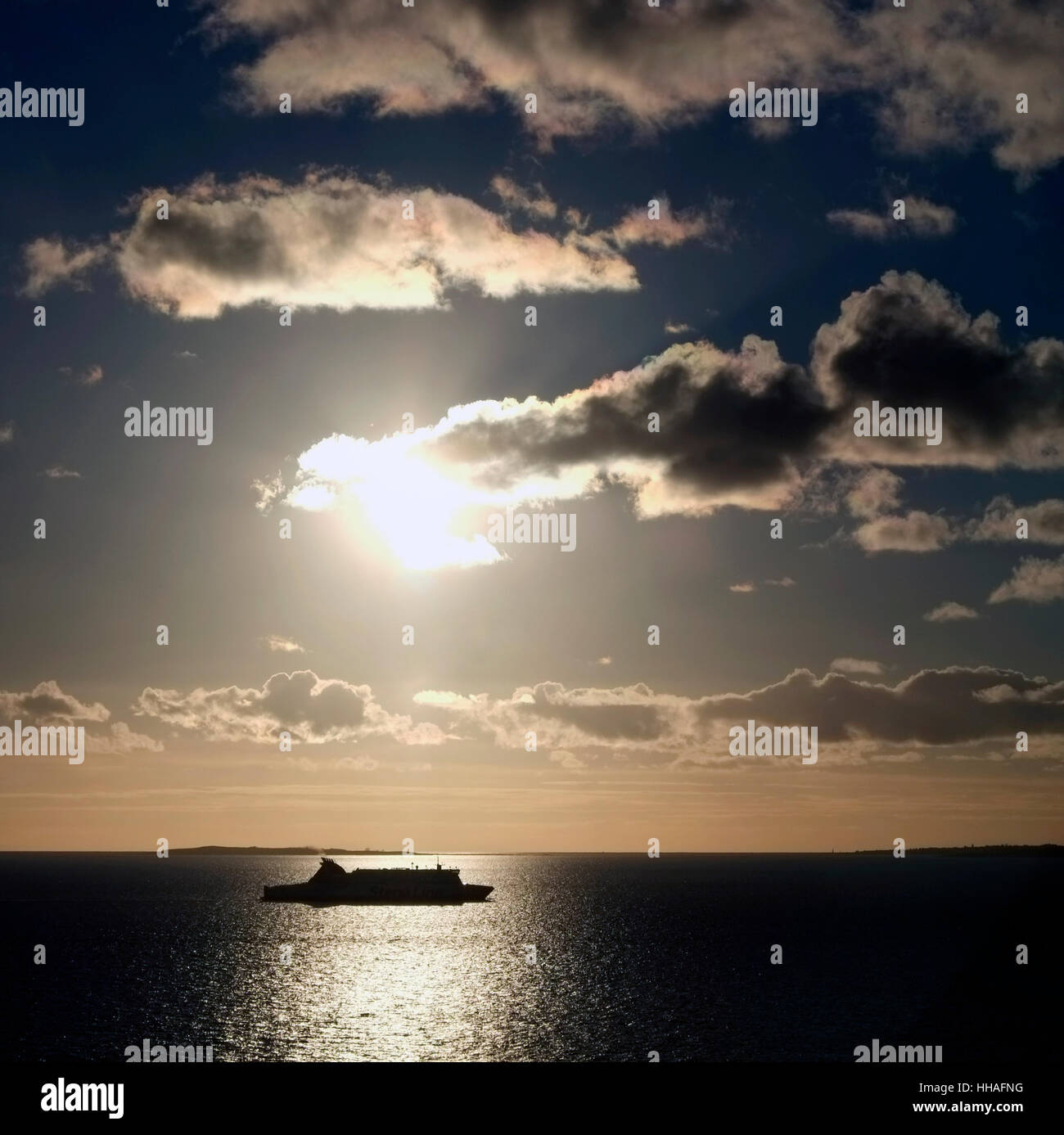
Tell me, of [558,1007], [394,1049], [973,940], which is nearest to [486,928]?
[973,940]

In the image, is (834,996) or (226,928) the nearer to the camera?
(834,996)

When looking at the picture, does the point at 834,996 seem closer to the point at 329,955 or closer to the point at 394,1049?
the point at 394,1049
